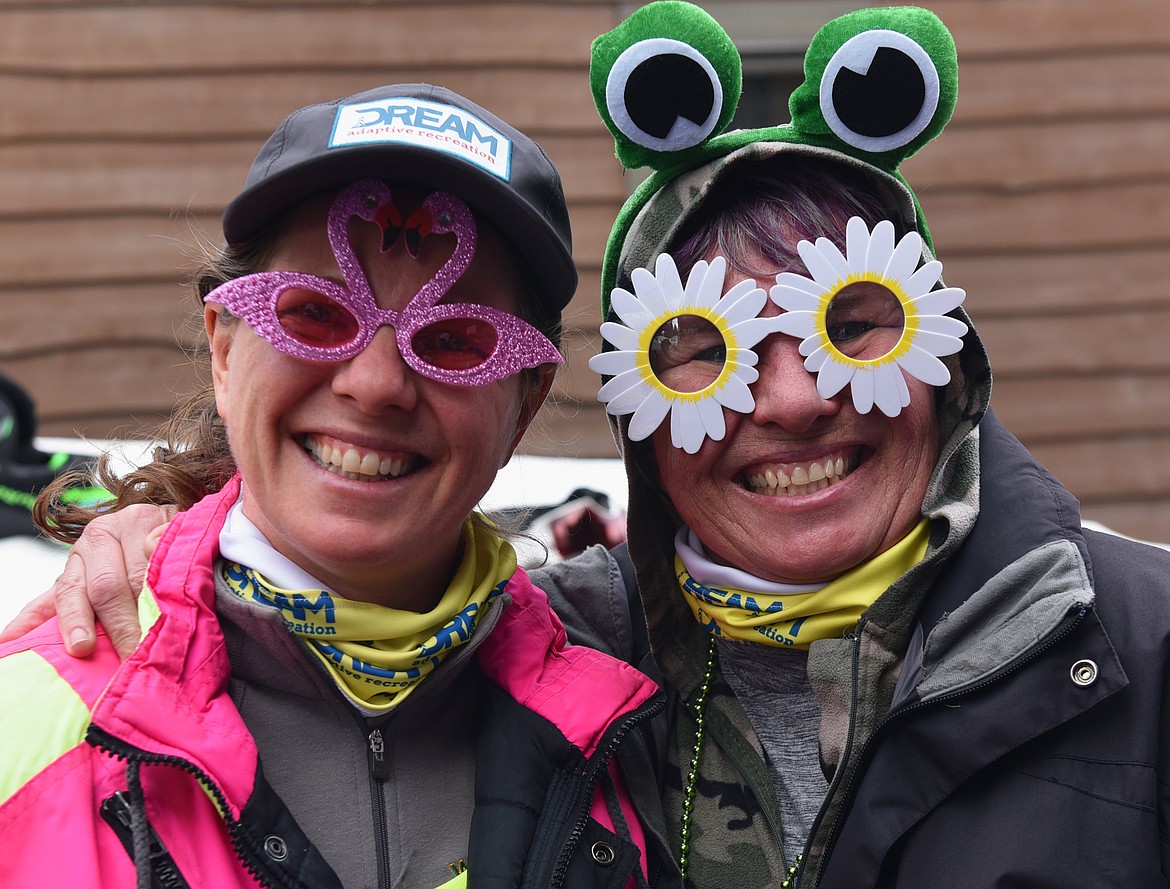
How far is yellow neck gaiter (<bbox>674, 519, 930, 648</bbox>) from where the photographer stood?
6.40ft

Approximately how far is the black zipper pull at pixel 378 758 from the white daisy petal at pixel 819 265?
1002 mm

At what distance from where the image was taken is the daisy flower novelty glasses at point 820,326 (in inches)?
76.5

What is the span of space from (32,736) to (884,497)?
1317 millimetres

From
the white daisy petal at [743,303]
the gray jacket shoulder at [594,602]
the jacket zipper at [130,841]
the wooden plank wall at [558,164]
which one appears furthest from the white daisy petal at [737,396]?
the wooden plank wall at [558,164]

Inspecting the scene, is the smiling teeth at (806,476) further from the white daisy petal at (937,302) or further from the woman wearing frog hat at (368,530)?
the woman wearing frog hat at (368,530)

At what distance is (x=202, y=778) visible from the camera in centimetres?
146

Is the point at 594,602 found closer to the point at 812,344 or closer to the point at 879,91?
the point at 812,344

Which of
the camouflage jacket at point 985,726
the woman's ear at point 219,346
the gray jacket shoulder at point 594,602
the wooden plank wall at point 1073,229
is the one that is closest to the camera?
the camouflage jacket at point 985,726

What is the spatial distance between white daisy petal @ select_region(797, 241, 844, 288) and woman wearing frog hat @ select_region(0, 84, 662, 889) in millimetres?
411

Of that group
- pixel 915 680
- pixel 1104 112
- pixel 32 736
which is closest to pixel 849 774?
pixel 915 680

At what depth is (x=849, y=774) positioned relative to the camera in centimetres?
183

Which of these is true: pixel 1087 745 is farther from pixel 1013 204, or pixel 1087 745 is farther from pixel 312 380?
pixel 1013 204

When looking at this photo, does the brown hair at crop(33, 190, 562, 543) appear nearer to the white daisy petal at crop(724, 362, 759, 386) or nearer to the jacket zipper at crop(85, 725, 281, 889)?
the white daisy petal at crop(724, 362, 759, 386)

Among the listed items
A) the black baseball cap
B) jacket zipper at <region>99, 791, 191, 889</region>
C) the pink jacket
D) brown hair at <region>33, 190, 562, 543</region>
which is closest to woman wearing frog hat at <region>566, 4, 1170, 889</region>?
brown hair at <region>33, 190, 562, 543</region>
